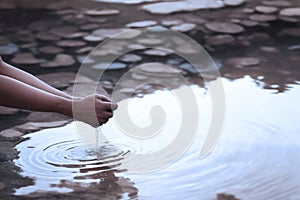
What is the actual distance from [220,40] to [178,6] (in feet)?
2.24

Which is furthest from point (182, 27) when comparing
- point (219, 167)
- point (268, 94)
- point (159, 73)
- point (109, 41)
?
point (219, 167)

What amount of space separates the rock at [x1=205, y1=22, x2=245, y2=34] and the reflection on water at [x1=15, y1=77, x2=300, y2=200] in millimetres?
1145

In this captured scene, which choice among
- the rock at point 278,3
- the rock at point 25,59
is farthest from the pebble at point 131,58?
the rock at point 278,3

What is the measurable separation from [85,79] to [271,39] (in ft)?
3.62

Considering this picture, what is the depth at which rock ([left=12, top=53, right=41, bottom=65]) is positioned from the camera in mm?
3256

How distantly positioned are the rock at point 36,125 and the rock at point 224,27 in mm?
1438

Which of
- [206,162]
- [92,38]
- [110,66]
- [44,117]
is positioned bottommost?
[206,162]

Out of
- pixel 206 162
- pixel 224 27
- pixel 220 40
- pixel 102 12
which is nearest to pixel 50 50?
pixel 102 12

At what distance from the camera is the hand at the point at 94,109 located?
1986 millimetres

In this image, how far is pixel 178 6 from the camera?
4.18 meters

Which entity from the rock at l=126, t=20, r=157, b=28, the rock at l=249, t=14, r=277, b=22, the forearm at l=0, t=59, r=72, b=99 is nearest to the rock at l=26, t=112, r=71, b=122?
the forearm at l=0, t=59, r=72, b=99

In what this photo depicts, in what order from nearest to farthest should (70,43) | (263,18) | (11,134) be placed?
1. (11,134)
2. (70,43)
3. (263,18)

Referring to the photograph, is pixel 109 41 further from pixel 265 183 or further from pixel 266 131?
pixel 265 183

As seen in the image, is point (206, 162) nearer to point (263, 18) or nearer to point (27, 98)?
point (27, 98)
